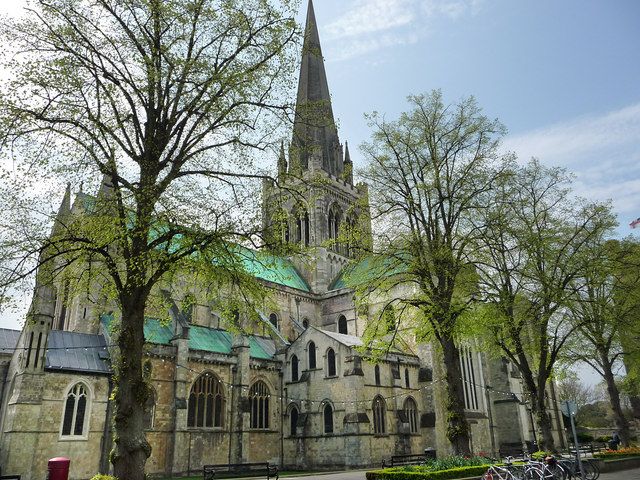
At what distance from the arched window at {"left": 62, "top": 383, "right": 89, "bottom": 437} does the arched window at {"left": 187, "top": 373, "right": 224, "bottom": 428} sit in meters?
5.40

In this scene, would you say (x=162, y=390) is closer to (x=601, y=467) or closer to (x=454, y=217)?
(x=454, y=217)

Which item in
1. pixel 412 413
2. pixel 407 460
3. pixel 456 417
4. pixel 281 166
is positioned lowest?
pixel 407 460

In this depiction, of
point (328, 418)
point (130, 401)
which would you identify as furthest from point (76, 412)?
point (328, 418)

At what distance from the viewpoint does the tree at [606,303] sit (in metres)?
20.3

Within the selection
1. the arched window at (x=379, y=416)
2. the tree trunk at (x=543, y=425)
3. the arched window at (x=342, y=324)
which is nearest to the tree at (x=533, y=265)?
the tree trunk at (x=543, y=425)

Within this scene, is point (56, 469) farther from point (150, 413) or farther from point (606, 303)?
point (606, 303)

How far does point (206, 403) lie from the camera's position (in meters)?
25.9

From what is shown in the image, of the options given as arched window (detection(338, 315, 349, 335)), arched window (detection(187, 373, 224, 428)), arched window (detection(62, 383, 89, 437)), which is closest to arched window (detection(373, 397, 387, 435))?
arched window (detection(187, 373, 224, 428))

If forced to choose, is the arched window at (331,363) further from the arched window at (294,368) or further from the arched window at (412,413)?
the arched window at (412,413)

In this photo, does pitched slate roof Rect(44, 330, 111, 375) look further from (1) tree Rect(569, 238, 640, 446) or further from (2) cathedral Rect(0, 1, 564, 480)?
(1) tree Rect(569, 238, 640, 446)

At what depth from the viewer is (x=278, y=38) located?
13.6 metres

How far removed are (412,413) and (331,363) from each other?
20.1 feet

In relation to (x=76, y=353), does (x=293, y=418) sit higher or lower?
lower

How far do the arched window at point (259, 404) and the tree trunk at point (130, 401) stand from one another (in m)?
17.9
